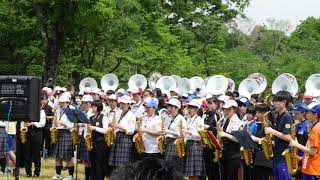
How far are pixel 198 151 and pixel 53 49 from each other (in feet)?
40.6

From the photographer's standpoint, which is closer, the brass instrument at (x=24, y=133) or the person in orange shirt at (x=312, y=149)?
the person in orange shirt at (x=312, y=149)

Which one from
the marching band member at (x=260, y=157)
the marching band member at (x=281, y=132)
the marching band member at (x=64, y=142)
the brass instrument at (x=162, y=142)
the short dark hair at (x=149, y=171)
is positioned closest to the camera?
the short dark hair at (x=149, y=171)

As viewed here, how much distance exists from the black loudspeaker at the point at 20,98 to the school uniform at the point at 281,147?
11.3 ft

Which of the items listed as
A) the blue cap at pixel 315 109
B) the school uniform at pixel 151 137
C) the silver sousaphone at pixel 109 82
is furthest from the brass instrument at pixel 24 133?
the silver sousaphone at pixel 109 82

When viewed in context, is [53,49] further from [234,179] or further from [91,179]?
[234,179]

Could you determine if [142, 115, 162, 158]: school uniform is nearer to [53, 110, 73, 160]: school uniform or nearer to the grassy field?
[53, 110, 73, 160]: school uniform

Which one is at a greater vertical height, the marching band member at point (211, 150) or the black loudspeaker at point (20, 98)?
the black loudspeaker at point (20, 98)

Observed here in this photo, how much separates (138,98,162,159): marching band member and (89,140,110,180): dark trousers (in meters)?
1.00

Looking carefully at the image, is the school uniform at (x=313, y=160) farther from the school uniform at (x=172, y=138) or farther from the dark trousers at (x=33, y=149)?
the dark trousers at (x=33, y=149)

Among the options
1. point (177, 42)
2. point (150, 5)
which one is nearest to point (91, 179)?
point (150, 5)

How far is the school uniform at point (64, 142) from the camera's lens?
11.9 metres

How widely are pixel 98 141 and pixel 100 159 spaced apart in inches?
13.8

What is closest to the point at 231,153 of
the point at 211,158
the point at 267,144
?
the point at 211,158

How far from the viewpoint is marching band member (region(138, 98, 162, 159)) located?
1012 centimetres
